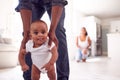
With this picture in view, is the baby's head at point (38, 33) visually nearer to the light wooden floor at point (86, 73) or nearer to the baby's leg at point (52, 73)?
the baby's leg at point (52, 73)

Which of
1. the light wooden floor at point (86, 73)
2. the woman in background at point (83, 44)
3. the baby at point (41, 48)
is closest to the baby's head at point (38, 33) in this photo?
the baby at point (41, 48)

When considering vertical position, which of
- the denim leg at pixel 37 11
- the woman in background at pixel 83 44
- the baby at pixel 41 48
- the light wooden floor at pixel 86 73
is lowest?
the light wooden floor at pixel 86 73

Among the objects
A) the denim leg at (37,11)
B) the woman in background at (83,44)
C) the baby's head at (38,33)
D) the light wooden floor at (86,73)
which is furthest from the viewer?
the woman in background at (83,44)

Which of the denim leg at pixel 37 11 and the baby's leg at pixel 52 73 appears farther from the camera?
the denim leg at pixel 37 11

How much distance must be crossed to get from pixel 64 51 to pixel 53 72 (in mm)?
179

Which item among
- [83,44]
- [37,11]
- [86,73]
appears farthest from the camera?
[83,44]

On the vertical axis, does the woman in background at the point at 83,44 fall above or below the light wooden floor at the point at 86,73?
above

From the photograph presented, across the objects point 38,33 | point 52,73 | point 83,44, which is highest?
point 38,33

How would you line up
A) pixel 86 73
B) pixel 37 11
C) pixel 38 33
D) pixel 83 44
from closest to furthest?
pixel 38 33 < pixel 37 11 < pixel 86 73 < pixel 83 44

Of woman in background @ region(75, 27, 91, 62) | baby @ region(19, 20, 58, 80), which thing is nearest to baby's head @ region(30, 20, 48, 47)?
baby @ region(19, 20, 58, 80)

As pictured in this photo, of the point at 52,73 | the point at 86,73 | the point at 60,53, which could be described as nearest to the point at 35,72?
the point at 52,73

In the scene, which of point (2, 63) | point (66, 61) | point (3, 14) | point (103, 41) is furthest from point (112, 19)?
point (66, 61)

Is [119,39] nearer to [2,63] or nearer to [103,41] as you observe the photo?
A: [2,63]

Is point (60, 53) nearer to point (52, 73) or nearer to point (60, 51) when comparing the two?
point (60, 51)
